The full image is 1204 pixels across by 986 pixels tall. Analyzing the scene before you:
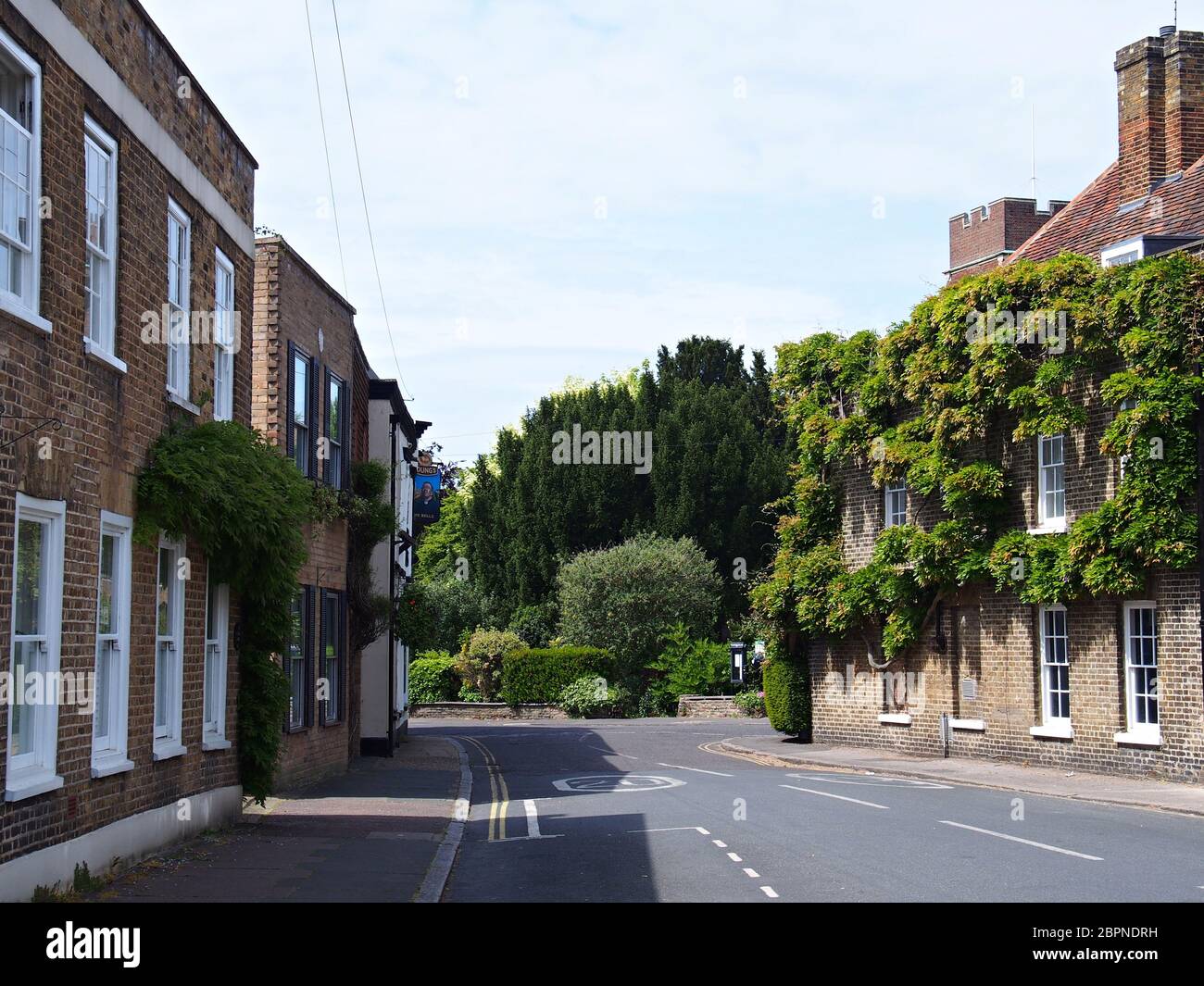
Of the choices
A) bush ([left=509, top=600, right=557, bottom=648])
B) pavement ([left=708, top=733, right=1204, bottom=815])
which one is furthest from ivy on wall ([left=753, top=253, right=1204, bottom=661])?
bush ([left=509, top=600, right=557, bottom=648])

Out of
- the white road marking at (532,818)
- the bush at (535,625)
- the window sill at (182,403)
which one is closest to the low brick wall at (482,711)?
the bush at (535,625)

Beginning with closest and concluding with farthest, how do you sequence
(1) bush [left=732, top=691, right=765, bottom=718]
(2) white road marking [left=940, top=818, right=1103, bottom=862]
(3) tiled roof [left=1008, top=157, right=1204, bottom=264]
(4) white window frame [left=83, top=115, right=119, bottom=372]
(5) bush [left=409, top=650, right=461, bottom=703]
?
(4) white window frame [left=83, top=115, right=119, bottom=372] → (2) white road marking [left=940, top=818, right=1103, bottom=862] → (3) tiled roof [left=1008, top=157, right=1204, bottom=264] → (1) bush [left=732, top=691, right=765, bottom=718] → (5) bush [left=409, top=650, right=461, bottom=703]

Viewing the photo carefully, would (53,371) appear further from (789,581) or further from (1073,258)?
(789,581)

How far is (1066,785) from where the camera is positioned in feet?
67.2

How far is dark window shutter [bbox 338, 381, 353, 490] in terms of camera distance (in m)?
22.5

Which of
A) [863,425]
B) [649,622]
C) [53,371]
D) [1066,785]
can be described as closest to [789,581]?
[863,425]

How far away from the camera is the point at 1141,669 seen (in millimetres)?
21500

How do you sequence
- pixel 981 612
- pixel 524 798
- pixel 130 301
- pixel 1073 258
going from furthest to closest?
pixel 981 612 → pixel 1073 258 → pixel 524 798 → pixel 130 301

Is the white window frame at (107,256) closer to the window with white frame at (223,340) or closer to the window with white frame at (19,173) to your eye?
the window with white frame at (19,173)

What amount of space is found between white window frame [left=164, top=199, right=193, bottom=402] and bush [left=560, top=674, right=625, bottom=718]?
33904mm

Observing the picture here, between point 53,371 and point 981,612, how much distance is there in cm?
1917

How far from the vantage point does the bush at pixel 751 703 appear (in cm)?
4422

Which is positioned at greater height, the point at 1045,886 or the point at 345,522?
the point at 345,522

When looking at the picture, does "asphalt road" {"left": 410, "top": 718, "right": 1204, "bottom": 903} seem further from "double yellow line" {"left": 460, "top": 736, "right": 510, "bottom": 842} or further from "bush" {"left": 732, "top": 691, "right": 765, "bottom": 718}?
"bush" {"left": 732, "top": 691, "right": 765, "bottom": 718}
